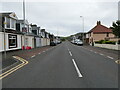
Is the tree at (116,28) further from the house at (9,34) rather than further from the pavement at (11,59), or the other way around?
the house at (9,34)

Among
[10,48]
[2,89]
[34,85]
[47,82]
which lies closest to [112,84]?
[47,82]

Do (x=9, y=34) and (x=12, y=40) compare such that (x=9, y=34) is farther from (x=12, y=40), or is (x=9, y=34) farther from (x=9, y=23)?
(x=9, y=23)

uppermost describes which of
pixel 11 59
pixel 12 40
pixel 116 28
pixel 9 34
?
pixel 116 28

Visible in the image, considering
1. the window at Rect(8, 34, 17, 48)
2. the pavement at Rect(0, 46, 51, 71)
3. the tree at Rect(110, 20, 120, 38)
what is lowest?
the pavement at Rect(0, 46, 51, 71)

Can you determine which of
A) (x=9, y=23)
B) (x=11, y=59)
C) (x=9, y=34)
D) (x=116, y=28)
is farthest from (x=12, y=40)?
(x=116, y=28)

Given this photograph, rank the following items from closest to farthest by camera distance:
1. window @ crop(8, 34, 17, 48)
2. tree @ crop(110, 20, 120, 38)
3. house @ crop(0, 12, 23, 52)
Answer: house @ crop(0, 12, 23, 52)
window @ crop(8, 34, 17, 48)
tree @ crop(110, 20, 120, 38)

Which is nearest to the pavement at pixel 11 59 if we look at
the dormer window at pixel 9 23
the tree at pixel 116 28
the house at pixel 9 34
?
the house at pixel 9 34

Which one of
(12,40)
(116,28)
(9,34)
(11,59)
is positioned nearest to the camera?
(11,59)

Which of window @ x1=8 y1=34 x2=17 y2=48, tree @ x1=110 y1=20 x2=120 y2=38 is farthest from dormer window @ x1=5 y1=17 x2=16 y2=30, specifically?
tree @ x1=110 y1=20 x2=120 y2=38

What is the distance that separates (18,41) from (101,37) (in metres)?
45.0

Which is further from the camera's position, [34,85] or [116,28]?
[116,28]

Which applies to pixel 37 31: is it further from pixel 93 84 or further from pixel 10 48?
pixel 93 84

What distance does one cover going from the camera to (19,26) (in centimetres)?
2880

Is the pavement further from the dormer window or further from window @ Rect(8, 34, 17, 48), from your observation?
the dormer window
